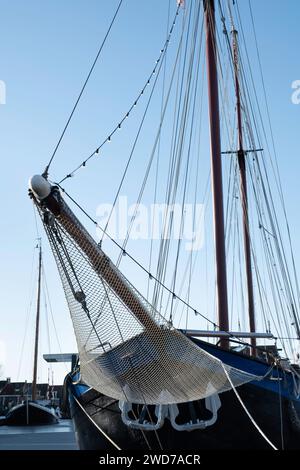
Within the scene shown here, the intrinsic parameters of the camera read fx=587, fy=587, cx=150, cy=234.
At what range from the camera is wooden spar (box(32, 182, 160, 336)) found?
31.9 ft

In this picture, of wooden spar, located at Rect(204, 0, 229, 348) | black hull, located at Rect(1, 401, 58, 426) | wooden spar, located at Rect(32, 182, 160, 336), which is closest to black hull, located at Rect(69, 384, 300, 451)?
wooden spar, located at Rect(204, 0, 229, 348)

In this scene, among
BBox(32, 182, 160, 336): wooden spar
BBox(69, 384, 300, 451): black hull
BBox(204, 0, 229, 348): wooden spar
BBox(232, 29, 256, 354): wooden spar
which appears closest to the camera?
BBox(32, 182, 160, 336): wooden spar

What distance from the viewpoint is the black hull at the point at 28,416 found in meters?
43.6

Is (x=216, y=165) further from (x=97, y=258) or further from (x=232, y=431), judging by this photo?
(x=232, y=431)

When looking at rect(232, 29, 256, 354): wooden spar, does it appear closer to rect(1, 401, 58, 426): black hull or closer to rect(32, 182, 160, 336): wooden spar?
rect(32, 182, 160, 336): wooden spar

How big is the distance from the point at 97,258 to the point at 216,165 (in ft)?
22.4

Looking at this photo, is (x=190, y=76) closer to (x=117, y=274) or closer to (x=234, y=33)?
(x=234, y=33)

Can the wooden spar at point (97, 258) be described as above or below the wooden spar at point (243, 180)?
below

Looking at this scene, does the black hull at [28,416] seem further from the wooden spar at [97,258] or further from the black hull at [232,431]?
the wooden spar at [97,258]

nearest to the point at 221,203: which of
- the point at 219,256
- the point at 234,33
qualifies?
the point at 219,256

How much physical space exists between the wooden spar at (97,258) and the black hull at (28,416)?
121 feet

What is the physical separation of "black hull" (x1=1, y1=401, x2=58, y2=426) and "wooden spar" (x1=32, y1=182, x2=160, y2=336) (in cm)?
3689

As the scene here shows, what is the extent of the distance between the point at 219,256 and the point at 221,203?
56.9 inches

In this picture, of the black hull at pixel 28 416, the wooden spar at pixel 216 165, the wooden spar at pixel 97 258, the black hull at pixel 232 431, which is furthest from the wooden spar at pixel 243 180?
the black hull at pixel 28 416
